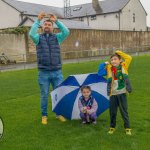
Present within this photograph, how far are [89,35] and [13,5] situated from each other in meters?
19.2

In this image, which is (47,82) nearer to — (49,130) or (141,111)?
(49,130)

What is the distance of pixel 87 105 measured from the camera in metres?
7.88

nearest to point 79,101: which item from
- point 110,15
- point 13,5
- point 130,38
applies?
point 130,38

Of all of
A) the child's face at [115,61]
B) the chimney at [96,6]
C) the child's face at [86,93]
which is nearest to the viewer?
the child's face at [115,61]

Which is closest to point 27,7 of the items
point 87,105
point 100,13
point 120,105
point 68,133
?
point 100,13

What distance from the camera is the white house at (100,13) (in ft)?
201

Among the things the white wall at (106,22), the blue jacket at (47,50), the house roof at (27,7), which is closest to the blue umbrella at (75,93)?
the blue jacket at (47,50)

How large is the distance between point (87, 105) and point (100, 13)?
64.2 metres

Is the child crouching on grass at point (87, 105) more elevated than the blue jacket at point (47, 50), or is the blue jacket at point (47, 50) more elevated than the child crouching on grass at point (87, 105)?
the blue jacket at point (47, 50)

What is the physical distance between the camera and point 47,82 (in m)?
8.04

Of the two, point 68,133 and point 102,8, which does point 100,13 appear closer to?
point 102,8

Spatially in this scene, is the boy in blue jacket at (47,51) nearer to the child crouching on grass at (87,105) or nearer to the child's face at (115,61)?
the child crouching on grass at (87,105)

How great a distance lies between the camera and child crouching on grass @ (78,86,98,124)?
25.7 feet

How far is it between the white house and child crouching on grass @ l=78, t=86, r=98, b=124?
5318 cm
